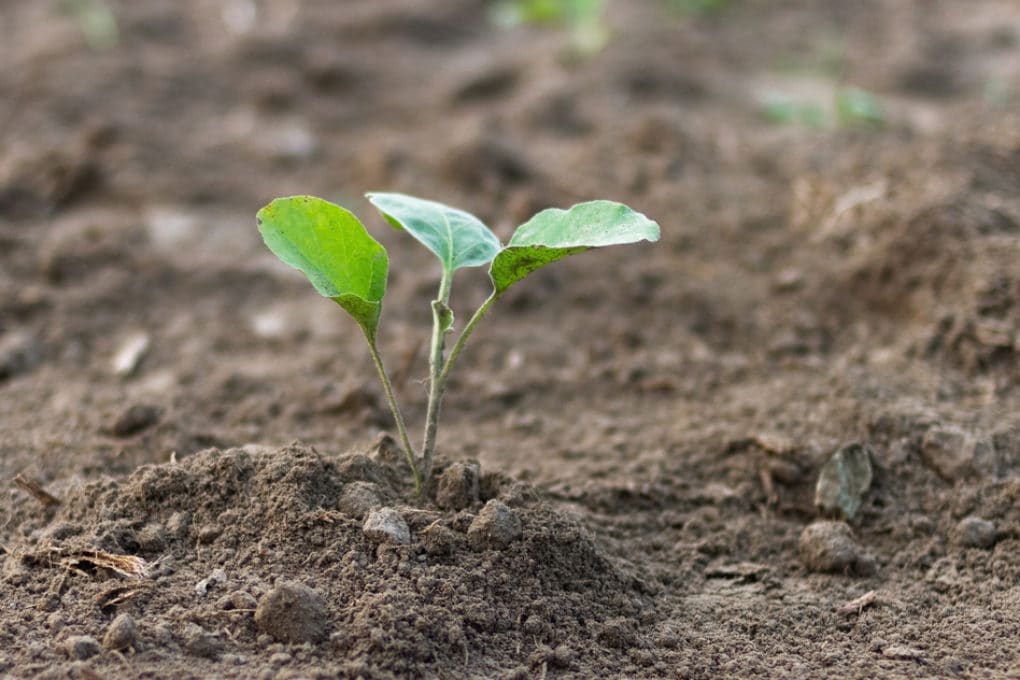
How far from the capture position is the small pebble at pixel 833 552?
5.13ft

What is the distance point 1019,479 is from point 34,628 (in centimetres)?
142

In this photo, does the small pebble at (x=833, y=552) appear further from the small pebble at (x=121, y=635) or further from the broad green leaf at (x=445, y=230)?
the small pebble at (x=121, y=635)

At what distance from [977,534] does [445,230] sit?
91 cm

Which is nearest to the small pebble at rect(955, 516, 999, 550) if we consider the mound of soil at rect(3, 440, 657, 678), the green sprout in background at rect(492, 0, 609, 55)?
the mound of soil at rect(3, 440, 657, 678)

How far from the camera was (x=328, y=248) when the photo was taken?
1416mm

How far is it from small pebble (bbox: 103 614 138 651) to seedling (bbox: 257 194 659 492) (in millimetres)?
411

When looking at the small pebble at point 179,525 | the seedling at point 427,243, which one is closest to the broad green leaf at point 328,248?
the seedling at point 427,243

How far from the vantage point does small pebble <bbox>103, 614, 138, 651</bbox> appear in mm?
1230

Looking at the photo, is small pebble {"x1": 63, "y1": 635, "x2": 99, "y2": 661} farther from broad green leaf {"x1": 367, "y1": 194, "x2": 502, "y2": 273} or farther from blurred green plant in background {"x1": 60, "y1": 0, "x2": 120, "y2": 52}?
blurred green plant in background {"x1": 60, "y1": 0, "x2": 120, "y2": 52}

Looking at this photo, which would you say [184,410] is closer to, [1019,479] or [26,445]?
[26,445]

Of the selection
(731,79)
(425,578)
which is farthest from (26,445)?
(731,79)

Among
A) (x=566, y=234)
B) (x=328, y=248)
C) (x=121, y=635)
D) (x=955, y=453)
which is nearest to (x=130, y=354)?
(x=328, y=248)

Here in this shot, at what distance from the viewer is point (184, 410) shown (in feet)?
6.42

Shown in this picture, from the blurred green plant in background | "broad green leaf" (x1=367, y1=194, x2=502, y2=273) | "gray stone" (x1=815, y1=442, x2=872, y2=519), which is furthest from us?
the blurred green plant in background
